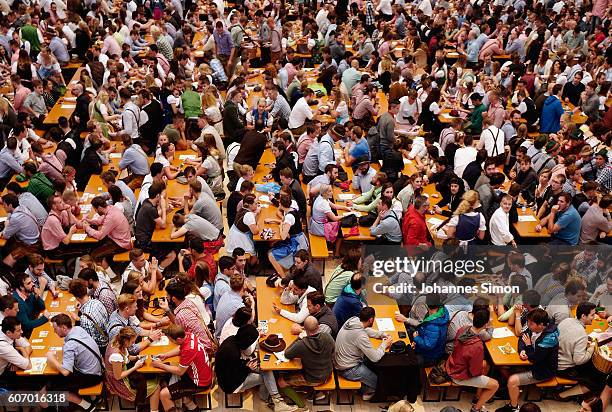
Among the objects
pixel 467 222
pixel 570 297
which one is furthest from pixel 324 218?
pixel 570 297

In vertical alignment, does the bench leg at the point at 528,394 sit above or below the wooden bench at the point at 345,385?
below

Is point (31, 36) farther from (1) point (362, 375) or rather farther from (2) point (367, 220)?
(1) point (362, 375)

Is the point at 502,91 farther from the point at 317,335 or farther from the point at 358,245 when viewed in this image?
the point at 317,335

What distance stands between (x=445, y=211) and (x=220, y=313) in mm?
3990

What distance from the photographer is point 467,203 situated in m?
9.47

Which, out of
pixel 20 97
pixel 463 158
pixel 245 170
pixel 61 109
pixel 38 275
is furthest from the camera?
pixel 61 109

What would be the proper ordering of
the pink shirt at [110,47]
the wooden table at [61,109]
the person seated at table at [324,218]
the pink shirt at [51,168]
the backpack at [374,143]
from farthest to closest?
the pink shirt at [110,47] < the wooden table at [61,109] < the backpack at [374,143] < the pink shirt at [51,168] < the person seated at table at [324,218]

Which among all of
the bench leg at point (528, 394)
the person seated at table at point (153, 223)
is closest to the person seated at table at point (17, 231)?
the person seated at table at point (153, 223)

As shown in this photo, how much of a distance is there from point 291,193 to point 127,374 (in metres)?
A: 3.81

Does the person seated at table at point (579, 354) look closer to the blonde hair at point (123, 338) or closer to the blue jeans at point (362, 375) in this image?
the blue jeans at point (362, 375)

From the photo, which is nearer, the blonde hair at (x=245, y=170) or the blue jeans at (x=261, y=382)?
the blue jeans at (x=261, y=382)

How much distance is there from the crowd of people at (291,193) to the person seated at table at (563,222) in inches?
1.1

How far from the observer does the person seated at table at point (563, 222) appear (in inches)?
381

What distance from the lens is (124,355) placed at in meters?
7.32
